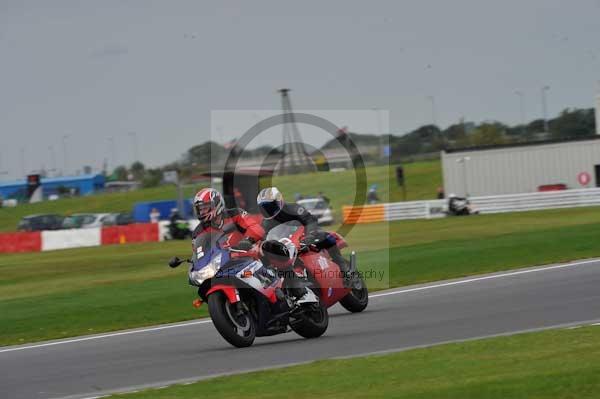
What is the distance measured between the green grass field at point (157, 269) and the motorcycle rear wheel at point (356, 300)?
2.97 m

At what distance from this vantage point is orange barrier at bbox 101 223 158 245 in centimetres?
3981

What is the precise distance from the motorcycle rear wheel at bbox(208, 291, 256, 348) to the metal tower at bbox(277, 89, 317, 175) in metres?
11.9

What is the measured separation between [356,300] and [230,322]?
10.8ft

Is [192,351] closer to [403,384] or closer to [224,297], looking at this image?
[224,297]

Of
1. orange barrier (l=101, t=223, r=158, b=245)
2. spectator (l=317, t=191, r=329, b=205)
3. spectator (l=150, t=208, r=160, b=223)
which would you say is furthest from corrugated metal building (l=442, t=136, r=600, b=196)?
orange barrier (l=101, t=223, r=158, b=245)

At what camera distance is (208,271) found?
10.3m

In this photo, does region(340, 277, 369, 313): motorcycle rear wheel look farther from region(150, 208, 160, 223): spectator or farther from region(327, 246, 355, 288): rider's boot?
region(150, 208, 160, 223): spectator

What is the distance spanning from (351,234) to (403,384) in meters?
27.5

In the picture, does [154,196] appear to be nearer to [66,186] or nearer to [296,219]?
[66,186]

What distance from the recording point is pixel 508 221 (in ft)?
117

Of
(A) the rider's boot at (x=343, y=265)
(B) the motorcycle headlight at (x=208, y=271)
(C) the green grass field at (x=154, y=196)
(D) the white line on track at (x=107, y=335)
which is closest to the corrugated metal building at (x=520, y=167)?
(C) the green grass field at (x=154, y=196)

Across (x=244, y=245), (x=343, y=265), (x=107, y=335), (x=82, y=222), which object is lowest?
(x=107, y=335)

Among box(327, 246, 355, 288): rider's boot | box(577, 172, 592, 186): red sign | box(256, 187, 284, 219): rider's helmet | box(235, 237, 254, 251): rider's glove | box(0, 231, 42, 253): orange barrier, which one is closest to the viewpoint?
box(235, 237, 254, 251): rider's glove

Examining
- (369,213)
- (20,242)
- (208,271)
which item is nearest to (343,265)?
(208,271)
